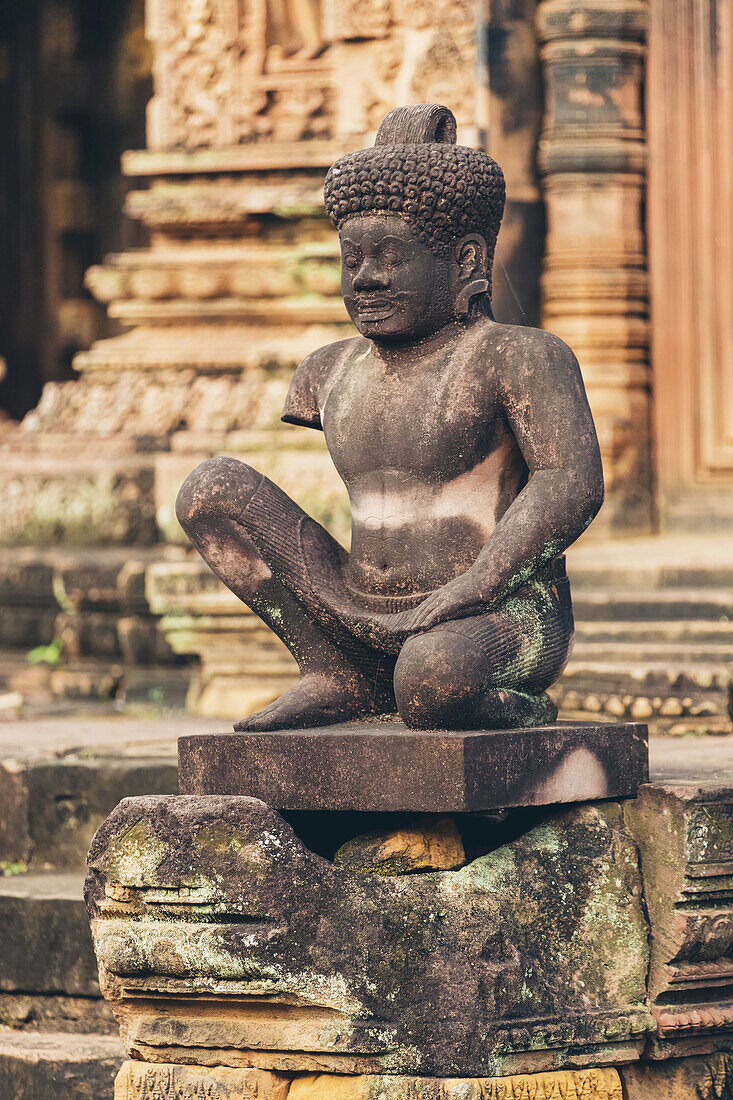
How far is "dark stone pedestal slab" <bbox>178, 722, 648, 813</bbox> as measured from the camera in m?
3.86

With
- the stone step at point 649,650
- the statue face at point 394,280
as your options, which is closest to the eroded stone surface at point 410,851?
the statue face at point 394,280

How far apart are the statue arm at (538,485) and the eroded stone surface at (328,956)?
51cm

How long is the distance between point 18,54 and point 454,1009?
9.43 meters

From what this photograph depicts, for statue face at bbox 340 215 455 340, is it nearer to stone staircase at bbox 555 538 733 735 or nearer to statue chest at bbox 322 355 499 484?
statue chest at bbox 322 355 499 484

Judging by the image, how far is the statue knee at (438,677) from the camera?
12.8 ft

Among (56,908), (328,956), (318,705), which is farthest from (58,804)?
(328,956)

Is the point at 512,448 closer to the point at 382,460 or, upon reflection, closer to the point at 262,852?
the point at 382,460

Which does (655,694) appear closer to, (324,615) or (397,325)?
(324,615)

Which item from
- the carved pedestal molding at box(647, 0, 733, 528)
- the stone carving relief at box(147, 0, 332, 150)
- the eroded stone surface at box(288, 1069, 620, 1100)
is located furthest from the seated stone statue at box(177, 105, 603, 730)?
the stone carving relief at box(147, 0, 332, 150)

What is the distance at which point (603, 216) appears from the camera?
725cm

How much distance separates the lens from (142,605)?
278 inches

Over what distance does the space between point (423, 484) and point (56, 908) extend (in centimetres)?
146

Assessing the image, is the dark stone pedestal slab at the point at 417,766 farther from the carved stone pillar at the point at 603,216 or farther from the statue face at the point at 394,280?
the carved stone pillar at the point at 603,216

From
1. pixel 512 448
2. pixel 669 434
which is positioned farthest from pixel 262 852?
pixel 669 434
